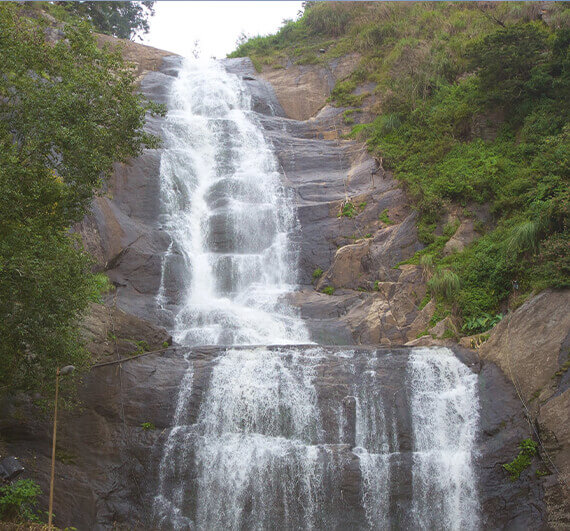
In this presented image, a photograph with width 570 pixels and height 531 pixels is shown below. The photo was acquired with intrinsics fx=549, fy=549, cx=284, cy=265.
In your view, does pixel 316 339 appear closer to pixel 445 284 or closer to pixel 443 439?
pixel 445 284

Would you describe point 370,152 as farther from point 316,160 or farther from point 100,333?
point 100,333

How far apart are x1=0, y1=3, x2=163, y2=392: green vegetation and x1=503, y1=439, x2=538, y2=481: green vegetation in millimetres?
10006

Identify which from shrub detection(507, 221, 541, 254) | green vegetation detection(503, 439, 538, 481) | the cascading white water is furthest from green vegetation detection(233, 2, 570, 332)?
green vegetation detection(503, 439, 538, 481)

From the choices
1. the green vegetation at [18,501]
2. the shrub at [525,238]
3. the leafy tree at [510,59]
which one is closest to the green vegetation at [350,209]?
the leafy tree at [510,59]

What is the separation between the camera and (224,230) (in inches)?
899

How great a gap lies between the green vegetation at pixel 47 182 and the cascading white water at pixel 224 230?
633 cm

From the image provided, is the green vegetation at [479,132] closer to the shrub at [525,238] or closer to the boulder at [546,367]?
the shrub at [525,238]

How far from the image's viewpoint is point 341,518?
40.6 feet

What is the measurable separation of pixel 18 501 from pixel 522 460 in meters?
11.0

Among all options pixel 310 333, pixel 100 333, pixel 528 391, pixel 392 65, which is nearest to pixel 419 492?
pixel 528 391

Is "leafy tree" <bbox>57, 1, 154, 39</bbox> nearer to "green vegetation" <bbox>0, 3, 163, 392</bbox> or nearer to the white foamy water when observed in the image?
"green vegetation" <bbox>0, 3, 163, 392</bbox>

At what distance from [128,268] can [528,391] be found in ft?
45.6

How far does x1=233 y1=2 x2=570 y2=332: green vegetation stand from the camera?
16766mm

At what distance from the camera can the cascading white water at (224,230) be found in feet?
61.3
